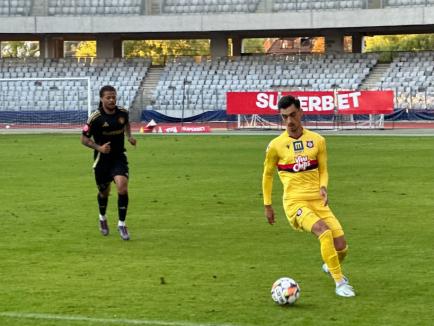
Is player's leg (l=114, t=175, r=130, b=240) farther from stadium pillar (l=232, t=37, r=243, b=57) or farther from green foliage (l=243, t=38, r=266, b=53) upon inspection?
green foliage (l=243, t=38, r=266, b=53)

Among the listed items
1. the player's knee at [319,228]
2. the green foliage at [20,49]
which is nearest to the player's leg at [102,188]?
the player's knee at [319,228]

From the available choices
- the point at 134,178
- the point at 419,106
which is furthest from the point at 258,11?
the point at 134,178

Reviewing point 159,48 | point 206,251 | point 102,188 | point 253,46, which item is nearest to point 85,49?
point 159,48

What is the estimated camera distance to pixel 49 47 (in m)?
68.8

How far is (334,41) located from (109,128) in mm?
51152

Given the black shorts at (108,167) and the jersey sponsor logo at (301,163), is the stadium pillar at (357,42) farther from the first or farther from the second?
the jersey sponsor logo at (301,163)

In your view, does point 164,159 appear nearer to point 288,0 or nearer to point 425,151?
point 425,151

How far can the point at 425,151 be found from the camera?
29.8 metres

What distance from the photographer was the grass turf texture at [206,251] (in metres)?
8.52

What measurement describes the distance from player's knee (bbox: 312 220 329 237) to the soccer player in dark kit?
14.0 ft

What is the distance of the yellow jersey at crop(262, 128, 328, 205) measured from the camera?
9383mm

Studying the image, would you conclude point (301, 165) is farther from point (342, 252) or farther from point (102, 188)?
point (102, 188)

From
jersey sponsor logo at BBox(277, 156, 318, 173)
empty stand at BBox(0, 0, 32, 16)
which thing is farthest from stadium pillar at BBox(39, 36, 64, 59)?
jersey sponsor logo at BBox(277, 156, 318, 173)

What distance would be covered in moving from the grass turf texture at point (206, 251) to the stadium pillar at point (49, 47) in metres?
45.9
